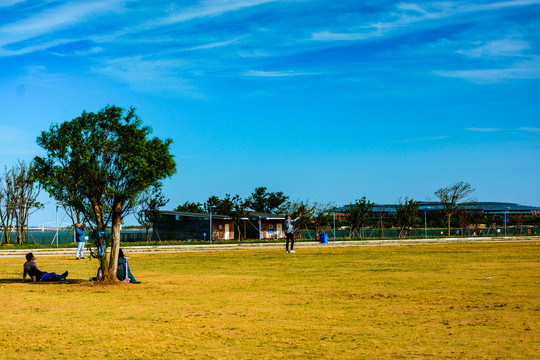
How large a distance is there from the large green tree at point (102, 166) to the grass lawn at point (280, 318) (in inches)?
83.6

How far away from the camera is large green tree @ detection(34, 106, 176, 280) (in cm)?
1518

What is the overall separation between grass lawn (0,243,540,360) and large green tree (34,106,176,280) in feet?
6.96

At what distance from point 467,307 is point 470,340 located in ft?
9.91

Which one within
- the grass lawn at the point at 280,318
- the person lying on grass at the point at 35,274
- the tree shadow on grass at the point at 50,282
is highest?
the person lying on grass at the point at 35,274

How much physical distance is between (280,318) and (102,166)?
7573 mm

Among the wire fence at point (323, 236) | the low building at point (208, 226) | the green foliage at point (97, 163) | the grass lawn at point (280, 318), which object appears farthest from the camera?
the low building at point (208, 226)

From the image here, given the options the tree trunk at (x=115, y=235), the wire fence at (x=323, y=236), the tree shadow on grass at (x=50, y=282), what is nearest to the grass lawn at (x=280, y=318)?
the tree shadow on grass at (x=50, y=282)

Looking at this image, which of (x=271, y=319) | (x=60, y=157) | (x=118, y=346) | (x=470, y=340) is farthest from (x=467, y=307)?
(x=60, y=157)

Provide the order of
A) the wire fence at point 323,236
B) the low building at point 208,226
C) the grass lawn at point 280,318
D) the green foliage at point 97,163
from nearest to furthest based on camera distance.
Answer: the grass lawn at point 280,318
the green foliage at point 97,163
the wire fence at point 323,236
the low building at point 208,226

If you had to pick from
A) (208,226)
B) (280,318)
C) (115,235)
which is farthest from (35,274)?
(208,226)

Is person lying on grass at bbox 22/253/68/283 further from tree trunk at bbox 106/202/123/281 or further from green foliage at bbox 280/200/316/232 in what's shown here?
green foliage at bbox 280/200/316/232

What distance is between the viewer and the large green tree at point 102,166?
49.8 feet

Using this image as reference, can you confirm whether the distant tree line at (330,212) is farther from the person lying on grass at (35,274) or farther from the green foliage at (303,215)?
the person lying on grass at (35,274)

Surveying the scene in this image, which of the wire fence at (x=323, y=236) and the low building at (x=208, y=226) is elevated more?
the low building at (x=208, y=226)
